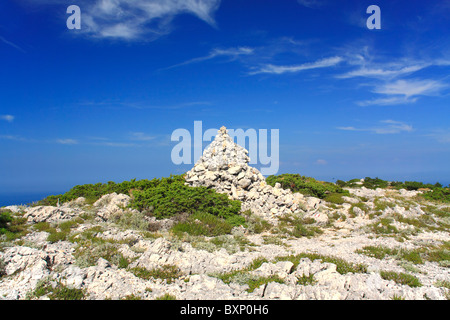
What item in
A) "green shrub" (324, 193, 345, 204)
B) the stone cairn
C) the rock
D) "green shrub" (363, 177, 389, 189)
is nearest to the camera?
the rock

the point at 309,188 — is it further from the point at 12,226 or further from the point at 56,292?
the point at 12,226

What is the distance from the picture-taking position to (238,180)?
1945cm

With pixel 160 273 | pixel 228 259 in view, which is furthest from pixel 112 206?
pixel 228 259

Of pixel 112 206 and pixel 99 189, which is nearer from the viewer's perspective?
pixel 112 206

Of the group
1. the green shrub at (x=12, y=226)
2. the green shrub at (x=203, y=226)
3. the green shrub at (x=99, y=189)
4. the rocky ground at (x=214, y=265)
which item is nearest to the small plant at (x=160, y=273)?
the rocky ground at (x=214, y=265)

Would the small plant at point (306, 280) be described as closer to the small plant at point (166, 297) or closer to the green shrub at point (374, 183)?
the small plant at point (166, 297)

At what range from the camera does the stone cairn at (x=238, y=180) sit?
18.0 meters

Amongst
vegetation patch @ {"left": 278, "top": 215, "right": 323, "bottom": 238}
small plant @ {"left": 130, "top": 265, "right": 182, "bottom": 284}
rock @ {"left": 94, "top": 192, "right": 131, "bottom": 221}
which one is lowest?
vegetation patch @ {"left": 278, "top": 215, "right": 323, "bottom": 238}

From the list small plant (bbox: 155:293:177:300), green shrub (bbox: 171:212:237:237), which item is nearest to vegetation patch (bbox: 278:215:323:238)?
green shrub (bbox: 171:212:237:237)

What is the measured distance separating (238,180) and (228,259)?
401 inches

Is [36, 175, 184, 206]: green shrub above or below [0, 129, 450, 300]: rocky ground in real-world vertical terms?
above

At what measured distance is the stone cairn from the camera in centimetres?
1800

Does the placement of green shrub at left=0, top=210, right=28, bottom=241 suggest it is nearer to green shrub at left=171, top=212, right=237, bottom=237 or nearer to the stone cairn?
green shrub at left=171, top=212, right=237, bottom=237

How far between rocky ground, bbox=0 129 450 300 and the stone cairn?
80 cm
